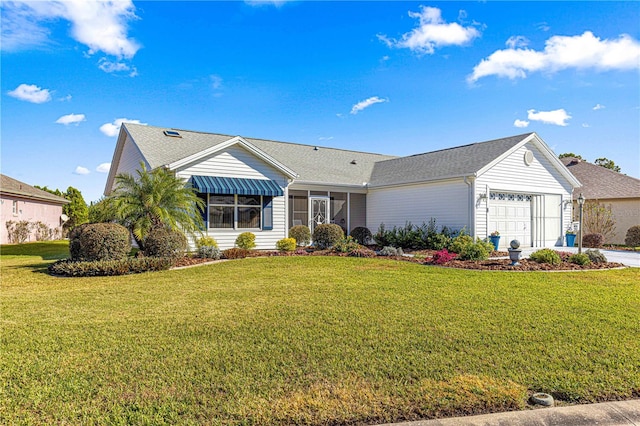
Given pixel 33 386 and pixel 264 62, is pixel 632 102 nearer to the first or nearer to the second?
pixel 264 62

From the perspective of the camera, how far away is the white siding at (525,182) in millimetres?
17812

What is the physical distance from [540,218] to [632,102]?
21.2ft

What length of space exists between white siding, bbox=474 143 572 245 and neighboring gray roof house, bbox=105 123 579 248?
0.16 ft

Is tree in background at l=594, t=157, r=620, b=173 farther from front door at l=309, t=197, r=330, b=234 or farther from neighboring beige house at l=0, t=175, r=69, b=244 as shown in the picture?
neighboring beige house at l=0, t=175, r=69, b=244

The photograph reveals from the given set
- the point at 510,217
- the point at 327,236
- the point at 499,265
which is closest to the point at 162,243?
the point at 327,236

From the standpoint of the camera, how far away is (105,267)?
1099 centimetres

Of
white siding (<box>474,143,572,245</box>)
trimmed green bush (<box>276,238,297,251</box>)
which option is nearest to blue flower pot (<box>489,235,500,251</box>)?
white siding (<box>474,143,572,245</box>)

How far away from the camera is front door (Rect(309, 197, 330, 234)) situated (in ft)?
69.2

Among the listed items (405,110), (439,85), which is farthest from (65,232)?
(439,85)

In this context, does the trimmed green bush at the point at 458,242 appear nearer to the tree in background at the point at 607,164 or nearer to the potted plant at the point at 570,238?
the potted plant at the point at 570,238

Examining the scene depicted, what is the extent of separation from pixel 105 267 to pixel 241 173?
24.3 feet

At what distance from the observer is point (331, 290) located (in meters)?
8.63

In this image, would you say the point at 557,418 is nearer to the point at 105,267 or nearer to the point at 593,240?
the point at 105,267

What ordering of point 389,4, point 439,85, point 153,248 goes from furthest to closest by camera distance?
point 439,85
point 389,4
point 153,248
